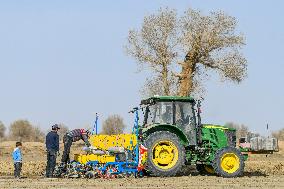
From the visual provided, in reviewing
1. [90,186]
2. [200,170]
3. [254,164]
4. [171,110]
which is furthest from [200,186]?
[254,164]

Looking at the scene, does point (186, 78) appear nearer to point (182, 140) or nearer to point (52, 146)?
point (182, 140)

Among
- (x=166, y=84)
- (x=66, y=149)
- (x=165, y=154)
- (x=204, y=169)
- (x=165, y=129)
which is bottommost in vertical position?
(x=204, y=169)

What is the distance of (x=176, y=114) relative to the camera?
19625 millimetres

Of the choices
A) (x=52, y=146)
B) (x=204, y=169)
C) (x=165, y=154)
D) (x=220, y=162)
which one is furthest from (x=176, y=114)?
(x=52, y=146)

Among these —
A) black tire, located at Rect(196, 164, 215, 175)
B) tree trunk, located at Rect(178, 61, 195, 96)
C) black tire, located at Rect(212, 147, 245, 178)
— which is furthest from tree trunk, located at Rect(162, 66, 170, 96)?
black tire, located at Rect(212, 147, 245, 178)

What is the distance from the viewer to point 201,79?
123 feet

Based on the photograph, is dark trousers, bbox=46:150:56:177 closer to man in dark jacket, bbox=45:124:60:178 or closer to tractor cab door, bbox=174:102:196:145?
man in dark jacket, bbox=45:124:60:178

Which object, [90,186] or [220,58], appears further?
[220,58]

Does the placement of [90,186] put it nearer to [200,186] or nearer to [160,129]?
[200,186]

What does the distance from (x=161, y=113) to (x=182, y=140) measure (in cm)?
107

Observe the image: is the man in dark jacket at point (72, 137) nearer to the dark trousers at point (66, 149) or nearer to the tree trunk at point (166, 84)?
the dark trousers at point (66, 149)

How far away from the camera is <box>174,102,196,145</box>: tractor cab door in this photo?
64.1ft

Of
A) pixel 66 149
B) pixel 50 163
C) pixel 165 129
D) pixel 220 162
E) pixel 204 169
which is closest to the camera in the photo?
pixel 220 162

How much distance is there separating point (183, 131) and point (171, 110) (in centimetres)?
74
